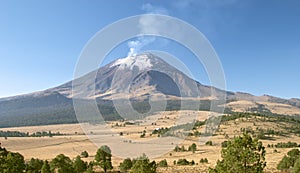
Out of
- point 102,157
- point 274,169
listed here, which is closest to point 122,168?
point 102,157

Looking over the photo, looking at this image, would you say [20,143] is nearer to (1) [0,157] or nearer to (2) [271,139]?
(2) [271,139]

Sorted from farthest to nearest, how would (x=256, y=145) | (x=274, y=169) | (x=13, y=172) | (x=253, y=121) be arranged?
(x=253, y=121) → (x=274, y=169) → (x=13, y=172) → (x=256, y=145)

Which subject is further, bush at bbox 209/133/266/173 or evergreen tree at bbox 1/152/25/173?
evergreen tree at bbox 1/152/25/173

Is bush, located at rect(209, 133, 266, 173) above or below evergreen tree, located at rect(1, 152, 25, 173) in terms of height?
above

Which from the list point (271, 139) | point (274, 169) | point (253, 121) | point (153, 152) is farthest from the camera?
point (253, 121)

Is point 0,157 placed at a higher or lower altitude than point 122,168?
higher

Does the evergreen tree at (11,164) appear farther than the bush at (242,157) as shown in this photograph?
Yes

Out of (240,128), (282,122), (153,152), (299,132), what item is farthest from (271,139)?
(153,152)

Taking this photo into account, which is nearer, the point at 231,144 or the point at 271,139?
the point at 231,144

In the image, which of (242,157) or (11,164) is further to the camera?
(11,164)

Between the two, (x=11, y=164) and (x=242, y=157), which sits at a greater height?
(x=242, y=157)

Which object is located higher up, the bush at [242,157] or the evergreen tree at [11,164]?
the bush at [242,157]
